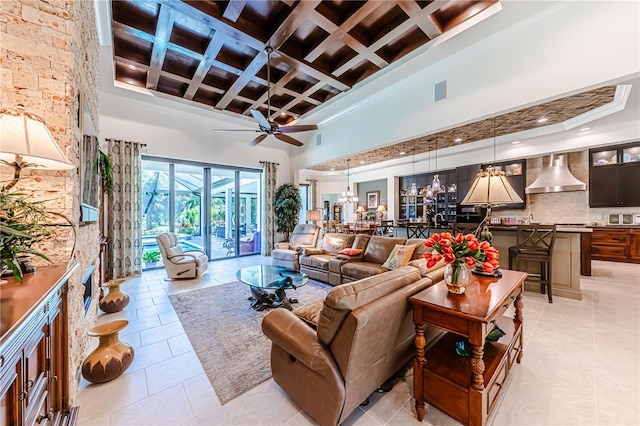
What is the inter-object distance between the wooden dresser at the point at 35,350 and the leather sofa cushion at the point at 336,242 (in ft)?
13.7

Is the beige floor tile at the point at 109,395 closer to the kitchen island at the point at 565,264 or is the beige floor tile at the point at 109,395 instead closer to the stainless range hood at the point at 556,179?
the kitchen island at the point at 565,264

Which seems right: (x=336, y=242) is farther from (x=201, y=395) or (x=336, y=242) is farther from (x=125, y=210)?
(x=125, y=210)

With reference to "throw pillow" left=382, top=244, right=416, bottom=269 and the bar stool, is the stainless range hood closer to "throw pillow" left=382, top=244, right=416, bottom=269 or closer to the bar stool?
the bar stool

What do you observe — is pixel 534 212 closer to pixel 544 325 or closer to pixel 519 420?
pixel 544 325

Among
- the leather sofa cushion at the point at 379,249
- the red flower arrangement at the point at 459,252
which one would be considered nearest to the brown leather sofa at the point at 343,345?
the red flower arrangement at the point at 459,252

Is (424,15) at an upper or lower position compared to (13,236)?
upper

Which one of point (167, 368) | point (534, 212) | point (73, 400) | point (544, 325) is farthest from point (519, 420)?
point (534, 212)

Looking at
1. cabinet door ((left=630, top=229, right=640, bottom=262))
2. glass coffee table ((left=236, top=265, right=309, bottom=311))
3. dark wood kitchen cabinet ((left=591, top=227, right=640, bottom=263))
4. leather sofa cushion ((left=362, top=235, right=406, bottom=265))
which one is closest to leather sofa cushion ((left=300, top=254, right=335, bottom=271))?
leather sofa cushion ((left=362, top=235, right=406, bottom=265))

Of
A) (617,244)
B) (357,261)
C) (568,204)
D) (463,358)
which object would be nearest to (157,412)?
(463,358)

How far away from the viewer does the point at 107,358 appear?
6.78 feet

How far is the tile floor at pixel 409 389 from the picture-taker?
1706mm

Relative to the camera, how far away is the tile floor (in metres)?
1.71

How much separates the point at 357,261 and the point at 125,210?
5107 mm

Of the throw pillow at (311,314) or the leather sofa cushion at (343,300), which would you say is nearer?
the leather sofa cushion at (343,300)
